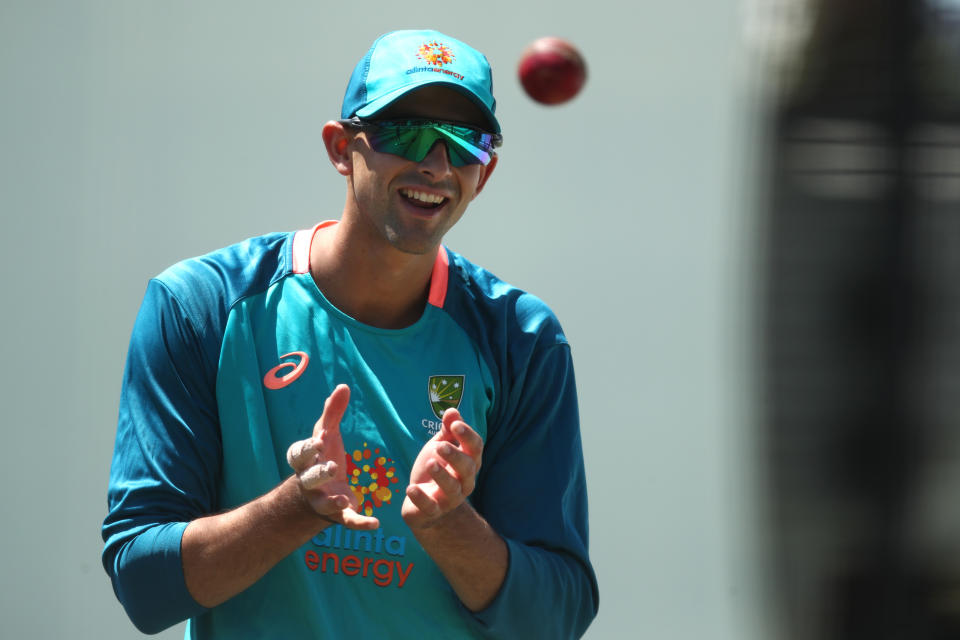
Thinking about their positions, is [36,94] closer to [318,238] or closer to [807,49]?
[318,238]

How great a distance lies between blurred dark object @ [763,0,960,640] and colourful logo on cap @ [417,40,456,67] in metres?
1.32

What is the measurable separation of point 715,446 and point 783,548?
2629mm

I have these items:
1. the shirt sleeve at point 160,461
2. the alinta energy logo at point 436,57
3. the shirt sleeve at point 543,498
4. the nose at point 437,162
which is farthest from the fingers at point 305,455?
the alinta energy logo at point 436,57

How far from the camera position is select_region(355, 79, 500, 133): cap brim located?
181 cm

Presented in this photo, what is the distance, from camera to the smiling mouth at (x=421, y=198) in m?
1.82

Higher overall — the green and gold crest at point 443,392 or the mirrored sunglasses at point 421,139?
the mirrored sunglasses at point 421,139

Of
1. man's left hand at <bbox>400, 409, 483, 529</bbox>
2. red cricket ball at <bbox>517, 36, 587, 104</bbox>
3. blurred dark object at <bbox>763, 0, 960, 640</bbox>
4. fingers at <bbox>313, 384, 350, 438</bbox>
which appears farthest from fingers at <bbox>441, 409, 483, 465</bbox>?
red cricket ball at <bbox>517, 36, 587, 104</bbox>

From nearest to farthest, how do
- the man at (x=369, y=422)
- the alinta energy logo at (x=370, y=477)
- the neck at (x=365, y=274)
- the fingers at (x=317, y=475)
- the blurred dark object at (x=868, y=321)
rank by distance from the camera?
the blurred dark object at (x=868, y=321), the fingers at (x=317, y=475), the man at (x=369, y=422), the alinta energy logo at (x=370, y=477), the neck at (x=365, y=274)

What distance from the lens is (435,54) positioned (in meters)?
1.85

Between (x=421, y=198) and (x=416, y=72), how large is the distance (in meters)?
0.19

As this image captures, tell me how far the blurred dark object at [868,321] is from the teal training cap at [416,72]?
4.25 ft

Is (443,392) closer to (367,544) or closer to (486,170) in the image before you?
(367,544)

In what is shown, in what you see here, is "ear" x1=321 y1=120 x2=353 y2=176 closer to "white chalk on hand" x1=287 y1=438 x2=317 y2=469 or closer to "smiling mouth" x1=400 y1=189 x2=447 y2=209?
"smiling mouth" x1=400 y1=189 x2=447 y2=209

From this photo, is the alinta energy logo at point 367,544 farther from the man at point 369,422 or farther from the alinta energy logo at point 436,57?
the alinta energy logo at point 436,57
